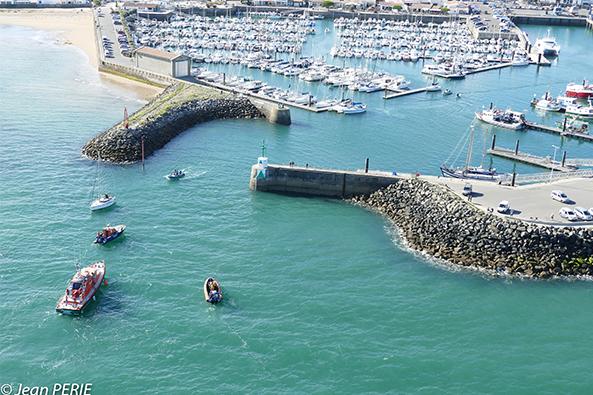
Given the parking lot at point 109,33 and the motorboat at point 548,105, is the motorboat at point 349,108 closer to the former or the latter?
the motorboat at point 548,105

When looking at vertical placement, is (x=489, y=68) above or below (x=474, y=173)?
above

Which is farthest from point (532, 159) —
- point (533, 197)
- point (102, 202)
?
point (102, 202)

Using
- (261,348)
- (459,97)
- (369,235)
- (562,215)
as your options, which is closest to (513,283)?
(562,215)

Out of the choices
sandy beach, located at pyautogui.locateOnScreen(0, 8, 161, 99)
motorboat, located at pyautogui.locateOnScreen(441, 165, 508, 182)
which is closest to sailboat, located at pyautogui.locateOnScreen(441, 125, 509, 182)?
motorboat, located at pyautogui.locateOnScreen(441, 165, 508, 182)

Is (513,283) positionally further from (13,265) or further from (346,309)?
(13,265)

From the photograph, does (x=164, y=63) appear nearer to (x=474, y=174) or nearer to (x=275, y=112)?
(x=275, y=112)
